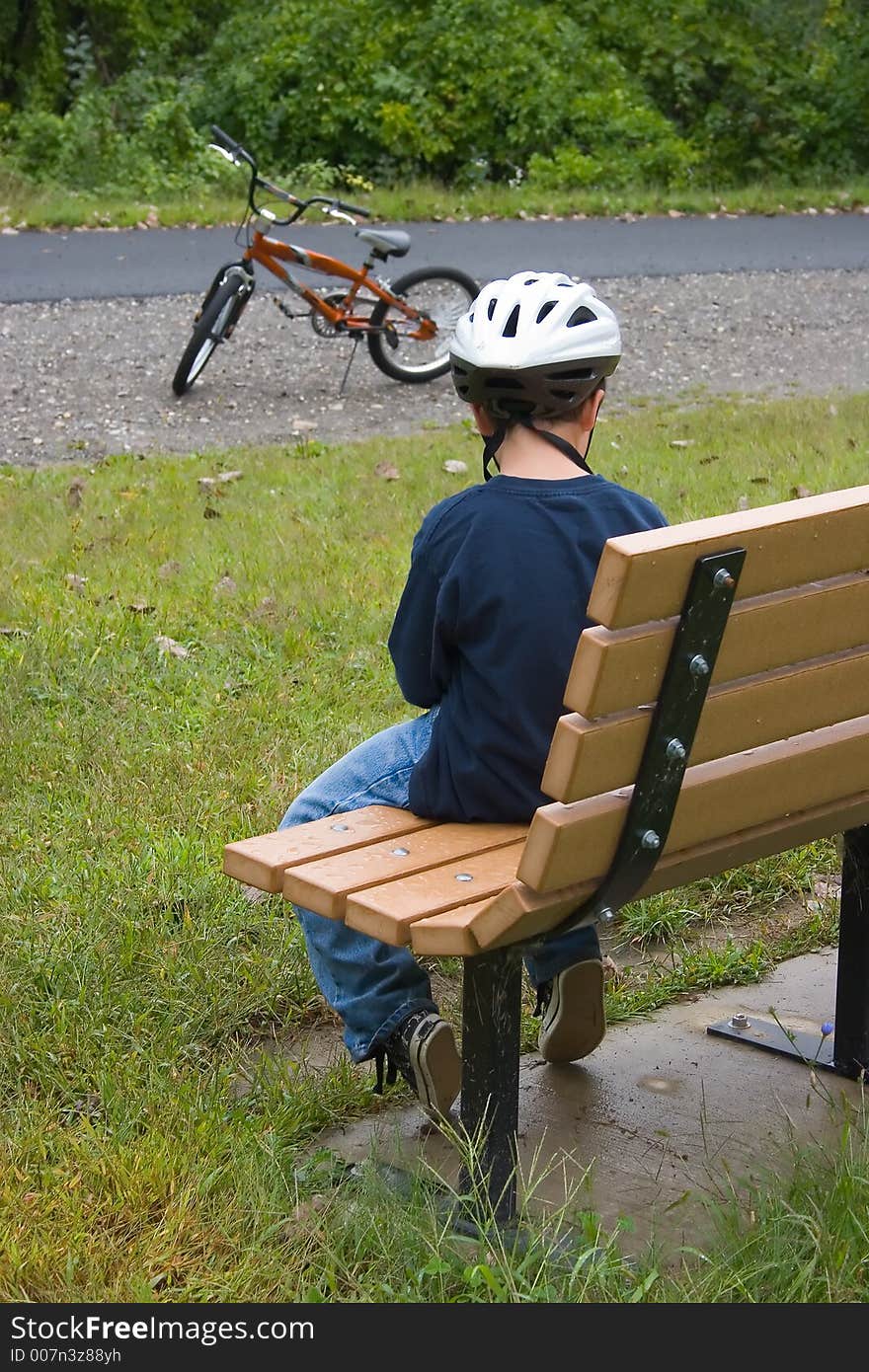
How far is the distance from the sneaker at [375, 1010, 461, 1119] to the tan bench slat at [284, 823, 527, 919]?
324 millimetres

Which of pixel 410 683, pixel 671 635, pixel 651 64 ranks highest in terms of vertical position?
pixel 671 635

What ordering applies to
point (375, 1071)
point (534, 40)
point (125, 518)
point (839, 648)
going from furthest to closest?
point (534, 40)
point (125, 518)
point (375, 1071)
point (839, 648)

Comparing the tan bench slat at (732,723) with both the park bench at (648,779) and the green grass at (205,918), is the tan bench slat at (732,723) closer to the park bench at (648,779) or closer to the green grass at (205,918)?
the park bench at (648,779)

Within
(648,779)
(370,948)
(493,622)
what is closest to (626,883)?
(648,779)

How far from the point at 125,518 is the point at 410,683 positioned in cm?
406

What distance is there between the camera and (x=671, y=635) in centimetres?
241

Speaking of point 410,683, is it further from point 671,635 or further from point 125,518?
point 125,518

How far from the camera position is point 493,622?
2809 mm

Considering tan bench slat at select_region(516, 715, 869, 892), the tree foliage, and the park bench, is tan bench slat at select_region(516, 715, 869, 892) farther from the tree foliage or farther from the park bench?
the tree foliage

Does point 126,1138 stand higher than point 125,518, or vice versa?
point 126,1138

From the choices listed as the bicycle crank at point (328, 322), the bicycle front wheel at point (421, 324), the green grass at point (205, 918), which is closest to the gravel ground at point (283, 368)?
the bicycle front wheel at point (421, 324)

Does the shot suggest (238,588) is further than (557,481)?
Yes

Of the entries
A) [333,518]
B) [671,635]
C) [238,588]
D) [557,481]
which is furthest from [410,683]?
[333,518]

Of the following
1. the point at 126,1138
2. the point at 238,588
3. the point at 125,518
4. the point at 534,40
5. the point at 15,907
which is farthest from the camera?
the point at 534,40
